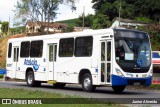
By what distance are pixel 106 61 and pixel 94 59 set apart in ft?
2.76

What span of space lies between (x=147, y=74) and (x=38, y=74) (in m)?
7.67

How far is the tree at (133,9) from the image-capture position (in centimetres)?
8325

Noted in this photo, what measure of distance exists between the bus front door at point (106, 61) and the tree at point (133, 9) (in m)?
62.5

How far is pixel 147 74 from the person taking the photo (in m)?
21.4

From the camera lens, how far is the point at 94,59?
861 inches

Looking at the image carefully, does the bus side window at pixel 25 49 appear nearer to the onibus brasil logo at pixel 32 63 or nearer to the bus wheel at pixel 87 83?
the onibus brasil logo at pixel 32 63

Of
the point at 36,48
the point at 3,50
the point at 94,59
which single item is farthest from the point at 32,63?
the point at 3,50

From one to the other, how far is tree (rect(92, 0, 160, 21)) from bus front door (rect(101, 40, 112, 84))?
205ft

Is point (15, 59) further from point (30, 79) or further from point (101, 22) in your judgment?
point (101, 22)

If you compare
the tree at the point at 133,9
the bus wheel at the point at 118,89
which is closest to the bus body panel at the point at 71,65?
the bus wheel at the point at 118,89

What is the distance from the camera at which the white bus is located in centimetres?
2091

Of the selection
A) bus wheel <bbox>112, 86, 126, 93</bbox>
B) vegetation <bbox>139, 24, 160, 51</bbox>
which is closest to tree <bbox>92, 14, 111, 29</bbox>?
vegetation <bbox>139, 24, 160, 51</bbox>

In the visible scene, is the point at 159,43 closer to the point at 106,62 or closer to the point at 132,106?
the point at 106,62

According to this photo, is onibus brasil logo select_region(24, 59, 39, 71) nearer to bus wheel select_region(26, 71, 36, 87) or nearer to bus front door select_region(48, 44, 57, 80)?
bus wheel select_region(26, 71, 36, 87)
